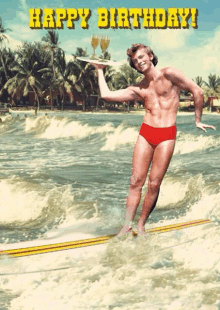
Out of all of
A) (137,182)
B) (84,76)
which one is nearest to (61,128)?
(137,182)

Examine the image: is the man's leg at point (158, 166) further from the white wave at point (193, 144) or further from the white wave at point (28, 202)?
the white wave at point (193, 144)

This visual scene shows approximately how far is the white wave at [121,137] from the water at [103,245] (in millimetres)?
10757

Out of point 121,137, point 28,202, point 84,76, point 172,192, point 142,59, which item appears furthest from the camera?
point 84,76

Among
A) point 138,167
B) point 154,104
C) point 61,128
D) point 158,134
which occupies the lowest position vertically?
point 61,128

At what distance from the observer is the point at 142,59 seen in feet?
13.9

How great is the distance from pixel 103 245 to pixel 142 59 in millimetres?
1978

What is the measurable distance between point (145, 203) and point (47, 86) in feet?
199

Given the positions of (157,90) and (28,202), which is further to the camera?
(28,202)

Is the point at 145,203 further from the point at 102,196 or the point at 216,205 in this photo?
the point at 102,196

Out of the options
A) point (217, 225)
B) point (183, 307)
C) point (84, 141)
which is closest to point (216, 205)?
point (217, 225)

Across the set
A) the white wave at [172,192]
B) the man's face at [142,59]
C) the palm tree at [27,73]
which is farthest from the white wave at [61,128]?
the man's face at [142,59]

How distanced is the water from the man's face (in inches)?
70.9

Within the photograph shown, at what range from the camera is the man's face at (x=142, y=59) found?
4219mm

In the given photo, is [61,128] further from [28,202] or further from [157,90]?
[157,90]
